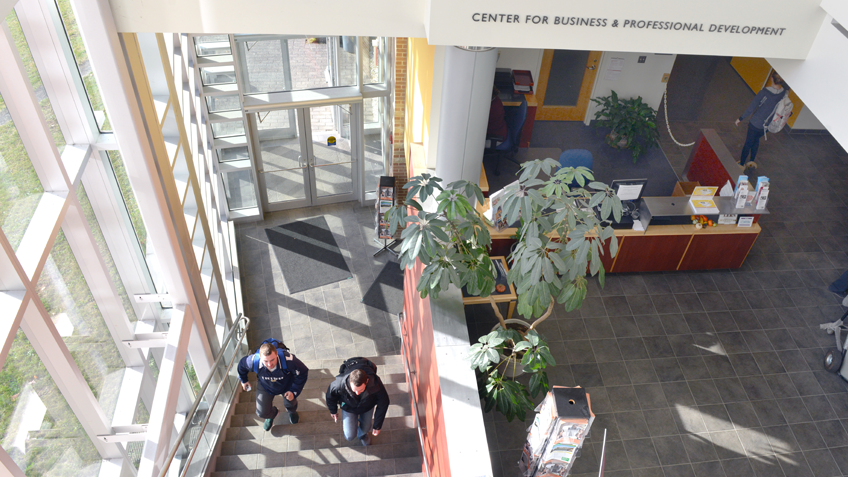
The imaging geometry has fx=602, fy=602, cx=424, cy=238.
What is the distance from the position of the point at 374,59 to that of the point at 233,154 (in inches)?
98.9

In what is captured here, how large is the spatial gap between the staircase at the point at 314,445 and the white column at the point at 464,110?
263 cm

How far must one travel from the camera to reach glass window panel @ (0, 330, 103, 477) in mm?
2861

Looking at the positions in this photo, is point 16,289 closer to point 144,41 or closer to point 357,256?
point 144,41

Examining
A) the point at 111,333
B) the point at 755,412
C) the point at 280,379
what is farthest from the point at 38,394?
the point at 755,412

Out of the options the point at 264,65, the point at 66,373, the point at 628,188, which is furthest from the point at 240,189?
the point at 66,373

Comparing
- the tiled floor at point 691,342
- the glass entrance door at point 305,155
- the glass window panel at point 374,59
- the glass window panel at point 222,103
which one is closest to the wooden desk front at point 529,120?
the glass window panel at point 374,59

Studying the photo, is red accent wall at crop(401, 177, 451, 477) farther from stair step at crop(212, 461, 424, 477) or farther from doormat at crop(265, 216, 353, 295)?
doormat at crop(265, 216, 353, 295)

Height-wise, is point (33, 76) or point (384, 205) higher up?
point (33, 76)

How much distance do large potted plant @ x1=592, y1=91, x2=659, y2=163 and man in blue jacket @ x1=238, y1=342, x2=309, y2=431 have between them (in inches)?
264

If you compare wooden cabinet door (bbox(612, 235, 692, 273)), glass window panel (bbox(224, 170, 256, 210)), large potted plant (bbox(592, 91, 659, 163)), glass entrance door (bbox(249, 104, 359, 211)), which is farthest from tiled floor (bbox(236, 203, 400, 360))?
large potted plant (bbox(592, 91, 659, 163))

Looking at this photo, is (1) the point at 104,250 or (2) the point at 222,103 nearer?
(1) the point at 104,250

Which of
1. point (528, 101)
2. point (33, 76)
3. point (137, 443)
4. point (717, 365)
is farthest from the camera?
point (528, 101)

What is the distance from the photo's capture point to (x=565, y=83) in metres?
10.6

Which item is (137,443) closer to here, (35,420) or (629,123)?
(35,420)
